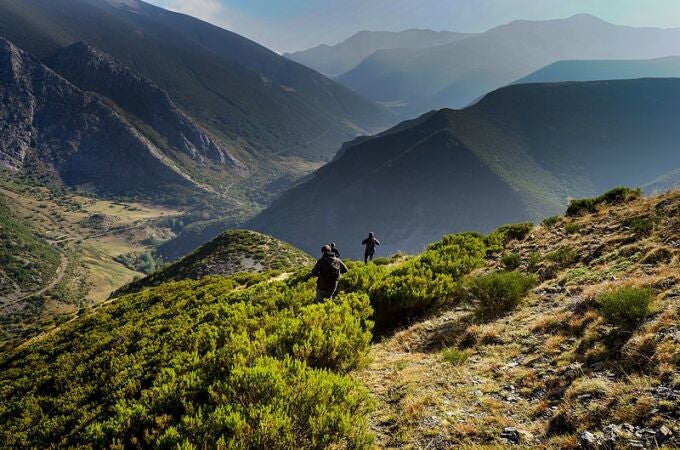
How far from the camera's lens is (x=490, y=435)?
17.8 feet

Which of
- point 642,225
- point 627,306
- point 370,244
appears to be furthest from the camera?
point 370,244

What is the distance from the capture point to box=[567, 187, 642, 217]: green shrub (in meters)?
16.3

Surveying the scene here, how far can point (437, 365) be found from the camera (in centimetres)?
799

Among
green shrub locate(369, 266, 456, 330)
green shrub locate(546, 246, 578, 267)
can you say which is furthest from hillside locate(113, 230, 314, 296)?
green shrub locate(546, 246, 578, 267)

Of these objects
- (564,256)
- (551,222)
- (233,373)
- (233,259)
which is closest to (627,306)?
(564,256)

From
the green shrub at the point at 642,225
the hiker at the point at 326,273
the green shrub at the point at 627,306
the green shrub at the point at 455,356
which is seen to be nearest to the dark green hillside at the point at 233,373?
the hiker at the point at 326,273

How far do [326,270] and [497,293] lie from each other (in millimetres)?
4789

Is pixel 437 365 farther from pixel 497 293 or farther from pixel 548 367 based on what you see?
pixel 497 293

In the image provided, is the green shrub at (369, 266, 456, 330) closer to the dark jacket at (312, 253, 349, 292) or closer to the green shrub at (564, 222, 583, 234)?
the dark jacket at (312, 253, 349, 292)

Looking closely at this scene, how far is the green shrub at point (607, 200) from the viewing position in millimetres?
Answer: 16281

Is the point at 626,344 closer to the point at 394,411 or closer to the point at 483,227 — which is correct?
the point at 394,411

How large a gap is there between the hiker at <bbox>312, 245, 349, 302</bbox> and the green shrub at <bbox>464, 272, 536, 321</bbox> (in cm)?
387

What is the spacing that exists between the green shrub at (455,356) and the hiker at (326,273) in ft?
14.1

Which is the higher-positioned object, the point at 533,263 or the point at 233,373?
the point at 533,263
